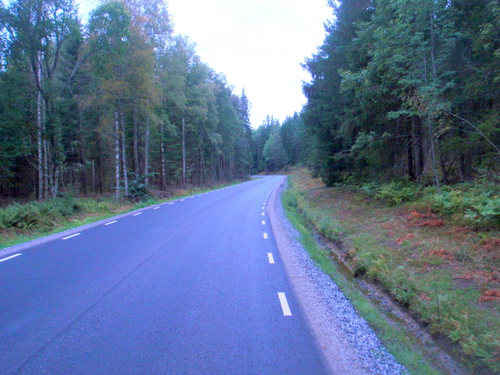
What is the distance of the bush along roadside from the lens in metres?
4.65

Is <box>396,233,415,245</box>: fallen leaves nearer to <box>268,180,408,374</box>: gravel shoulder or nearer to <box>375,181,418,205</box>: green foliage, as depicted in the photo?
<box>268,180,408,374</box>: gravel shoulder

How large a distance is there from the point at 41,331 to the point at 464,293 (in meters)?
6.80

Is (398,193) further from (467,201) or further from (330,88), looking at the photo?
(330,88)

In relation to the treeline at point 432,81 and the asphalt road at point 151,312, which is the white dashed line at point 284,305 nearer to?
the asphalt road at point 151,312

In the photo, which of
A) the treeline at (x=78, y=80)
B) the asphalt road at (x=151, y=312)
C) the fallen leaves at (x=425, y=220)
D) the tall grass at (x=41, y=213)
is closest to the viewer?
the asphalt road at (x=151, y=312)

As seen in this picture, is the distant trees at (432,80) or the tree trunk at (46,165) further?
the tree trunk at (46,165)

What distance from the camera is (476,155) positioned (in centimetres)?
1297

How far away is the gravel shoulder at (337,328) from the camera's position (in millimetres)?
3715

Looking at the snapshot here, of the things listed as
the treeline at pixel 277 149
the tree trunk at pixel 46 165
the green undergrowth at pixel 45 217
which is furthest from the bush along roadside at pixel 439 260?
the treeline at pixel 277 149

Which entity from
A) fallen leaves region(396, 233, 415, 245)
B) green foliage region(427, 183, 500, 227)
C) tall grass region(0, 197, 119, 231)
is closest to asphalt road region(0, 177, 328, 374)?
fallen leaves region(396, 233, 415, 245)

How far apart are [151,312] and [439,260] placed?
251 inches

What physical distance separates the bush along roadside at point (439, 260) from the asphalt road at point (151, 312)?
2090 millimetres

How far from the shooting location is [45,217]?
1459 centimetres

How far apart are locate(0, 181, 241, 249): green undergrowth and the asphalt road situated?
13.8 feet
